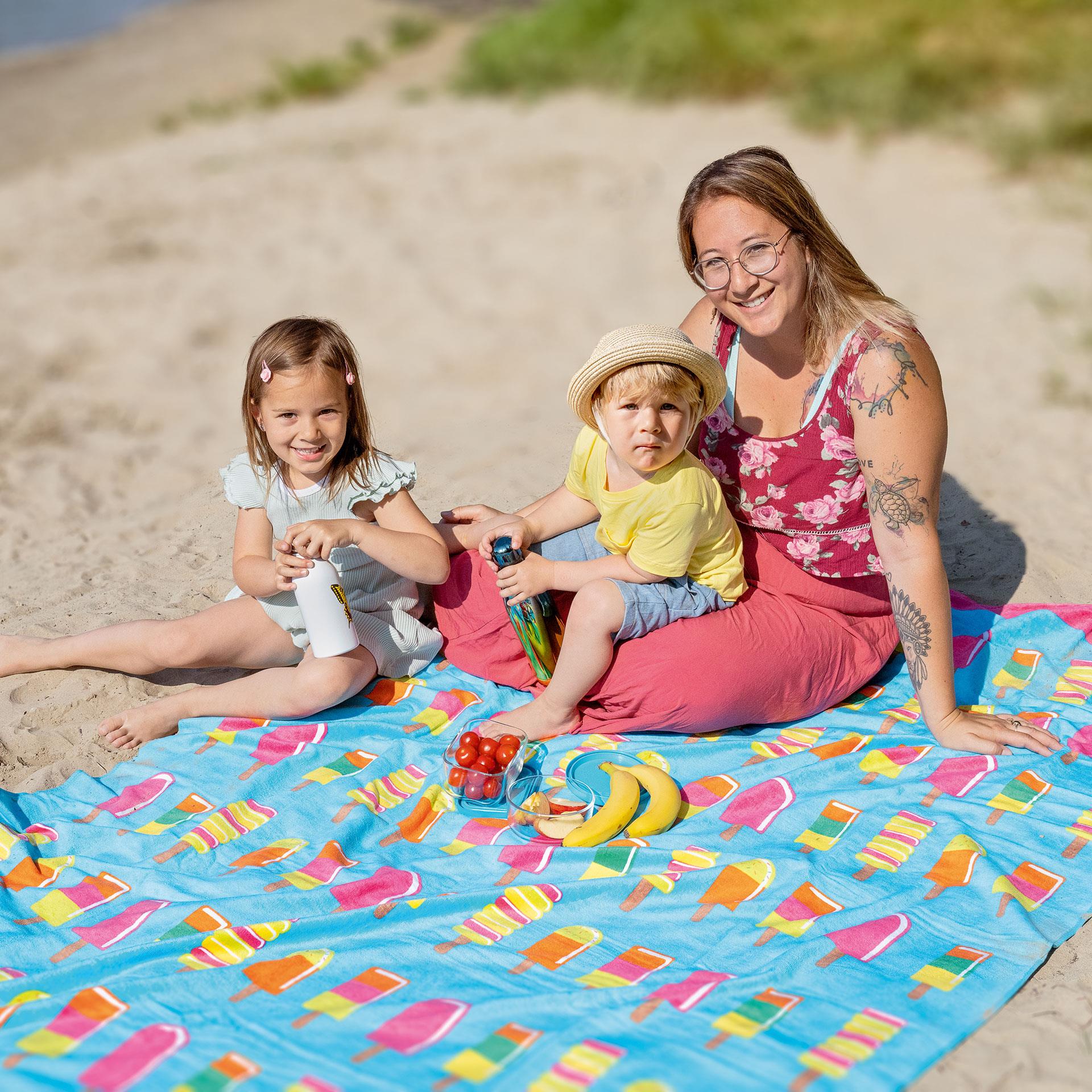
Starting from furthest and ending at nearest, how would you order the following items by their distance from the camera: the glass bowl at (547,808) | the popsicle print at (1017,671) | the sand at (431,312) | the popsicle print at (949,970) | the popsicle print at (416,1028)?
the sand at (431,312), the popsicle print at (1017,671), the glass bowl at (547,808), the popsicle print at (949,970), the popsicle print at (416,1028)

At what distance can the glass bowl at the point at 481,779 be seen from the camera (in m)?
3.12

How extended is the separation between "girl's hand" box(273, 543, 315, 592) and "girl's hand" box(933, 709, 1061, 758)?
1.87 meters

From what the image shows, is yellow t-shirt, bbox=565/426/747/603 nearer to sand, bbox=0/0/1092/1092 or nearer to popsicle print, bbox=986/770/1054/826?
popsicle print, bbox=986/770/1054/826

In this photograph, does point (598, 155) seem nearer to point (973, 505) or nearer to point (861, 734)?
point (973, 505)

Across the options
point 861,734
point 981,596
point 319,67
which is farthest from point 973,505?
point 319,67

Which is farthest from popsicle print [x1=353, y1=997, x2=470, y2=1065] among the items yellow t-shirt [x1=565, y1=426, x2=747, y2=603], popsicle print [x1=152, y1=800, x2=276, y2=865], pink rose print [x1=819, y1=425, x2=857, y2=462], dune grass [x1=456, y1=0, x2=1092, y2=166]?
dune grass [x1=456, y1=0, x2=1092, y2=166]

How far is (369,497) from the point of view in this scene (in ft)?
11.3

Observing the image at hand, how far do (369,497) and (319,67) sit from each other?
37.7 feet

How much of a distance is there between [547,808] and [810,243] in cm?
169

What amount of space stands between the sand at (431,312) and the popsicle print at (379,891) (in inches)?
41.6

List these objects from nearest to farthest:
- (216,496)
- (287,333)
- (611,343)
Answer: (611,343) → (287,333) → (216,496)

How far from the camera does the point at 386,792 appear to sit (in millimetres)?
3240

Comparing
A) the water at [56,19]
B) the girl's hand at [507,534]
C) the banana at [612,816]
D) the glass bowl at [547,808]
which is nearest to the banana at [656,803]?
the banana at [612,816]

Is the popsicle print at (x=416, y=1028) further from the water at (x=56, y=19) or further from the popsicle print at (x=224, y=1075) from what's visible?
the water at (x=56, y=19)
